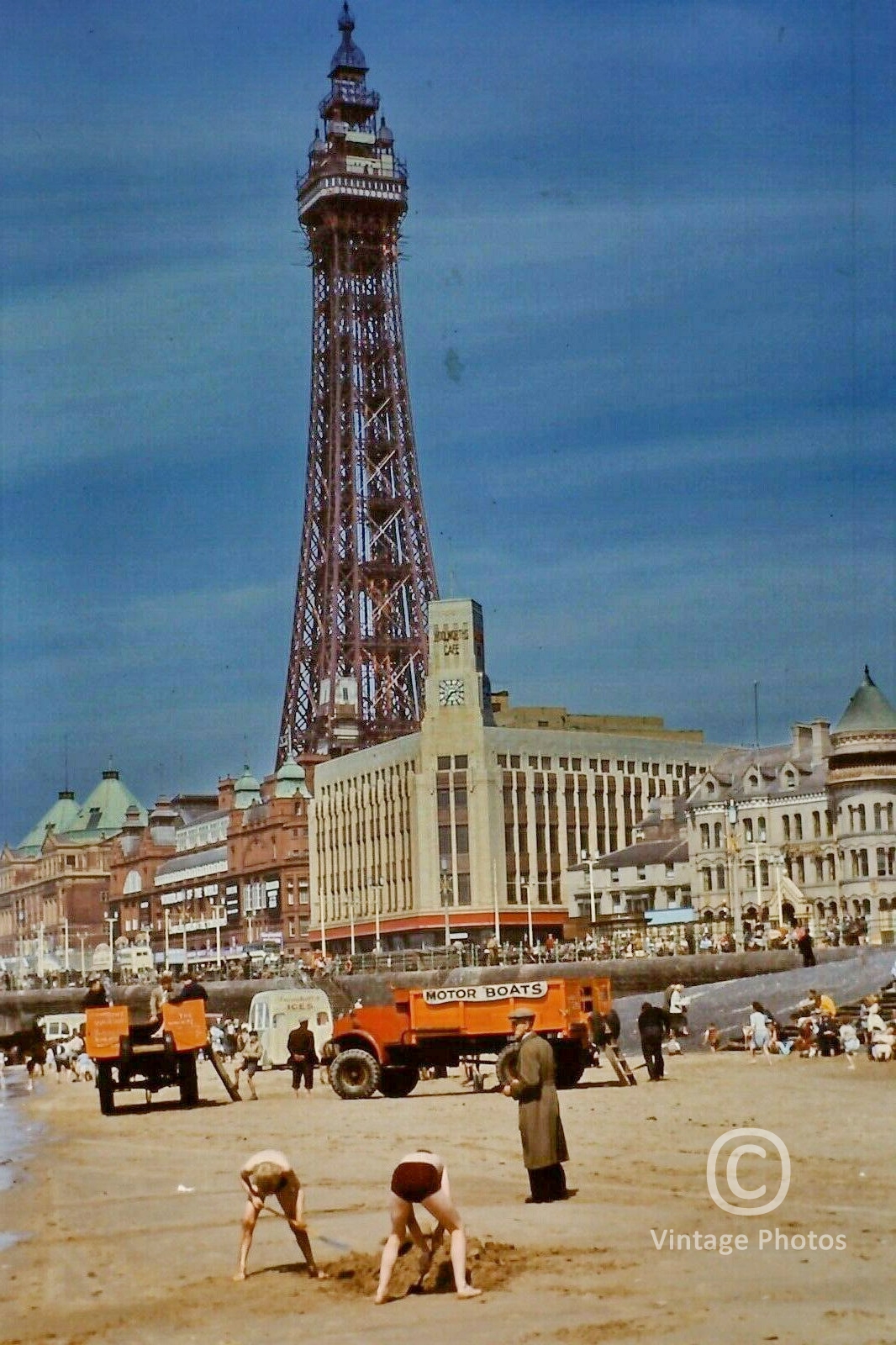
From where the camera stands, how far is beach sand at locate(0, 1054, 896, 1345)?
1558 cm

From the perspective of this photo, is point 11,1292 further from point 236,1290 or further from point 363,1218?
point 363,1218

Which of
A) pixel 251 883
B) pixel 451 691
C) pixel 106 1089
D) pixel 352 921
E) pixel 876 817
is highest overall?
pixel 451 691

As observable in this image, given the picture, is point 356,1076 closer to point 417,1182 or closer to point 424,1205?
point 424,1205

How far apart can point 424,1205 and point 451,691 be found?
12634cm

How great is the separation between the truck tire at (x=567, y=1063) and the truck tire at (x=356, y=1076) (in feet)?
11.4

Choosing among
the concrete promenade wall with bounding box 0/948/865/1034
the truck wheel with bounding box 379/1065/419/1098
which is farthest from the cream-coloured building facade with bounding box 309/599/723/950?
the truck wheel with bounding box 379/1065/419/1098

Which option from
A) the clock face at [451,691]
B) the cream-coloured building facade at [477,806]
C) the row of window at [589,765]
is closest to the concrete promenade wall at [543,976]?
the cream-coloured building facade at [477,806]

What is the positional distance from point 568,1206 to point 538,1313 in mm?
5327

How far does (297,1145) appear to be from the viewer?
30.3 metres

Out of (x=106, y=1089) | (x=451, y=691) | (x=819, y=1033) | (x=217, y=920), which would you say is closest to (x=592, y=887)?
(x=451, y=691)

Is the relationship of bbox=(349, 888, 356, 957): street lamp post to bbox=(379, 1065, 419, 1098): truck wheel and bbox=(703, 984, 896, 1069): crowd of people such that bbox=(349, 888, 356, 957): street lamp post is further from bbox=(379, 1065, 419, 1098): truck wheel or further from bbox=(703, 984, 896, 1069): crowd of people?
bbox=(379, 1065, 419, 1098): truck wheel

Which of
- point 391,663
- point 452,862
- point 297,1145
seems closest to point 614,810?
point 452,862

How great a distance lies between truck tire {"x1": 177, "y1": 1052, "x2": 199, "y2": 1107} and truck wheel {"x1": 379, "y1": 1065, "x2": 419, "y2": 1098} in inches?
133

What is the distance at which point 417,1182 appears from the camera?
16188 mm
